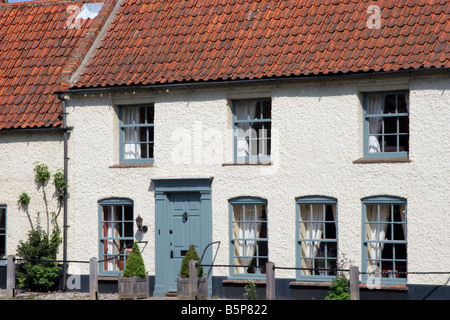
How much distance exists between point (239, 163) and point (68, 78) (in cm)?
492

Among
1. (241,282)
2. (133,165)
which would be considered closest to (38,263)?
(133,165)

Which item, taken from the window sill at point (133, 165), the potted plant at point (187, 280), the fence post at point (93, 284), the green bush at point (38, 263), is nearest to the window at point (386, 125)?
the potted plant at point (187, 280)

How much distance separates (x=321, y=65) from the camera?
→ 19.8 metres

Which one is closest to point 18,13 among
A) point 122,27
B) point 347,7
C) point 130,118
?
point 122,27

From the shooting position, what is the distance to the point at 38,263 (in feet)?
73.2

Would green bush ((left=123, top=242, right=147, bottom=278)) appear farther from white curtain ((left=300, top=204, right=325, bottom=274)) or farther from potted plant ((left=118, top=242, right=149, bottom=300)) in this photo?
white curtain ((left=300, top=204, right=325, bottom=274))

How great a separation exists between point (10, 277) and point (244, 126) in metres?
6.47

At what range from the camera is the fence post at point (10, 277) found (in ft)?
69.3

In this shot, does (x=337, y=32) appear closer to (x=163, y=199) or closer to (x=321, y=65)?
(x=321, y=65)

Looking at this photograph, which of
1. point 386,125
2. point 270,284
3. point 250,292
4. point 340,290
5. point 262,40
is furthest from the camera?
point 262,40

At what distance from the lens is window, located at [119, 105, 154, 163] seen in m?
22.1

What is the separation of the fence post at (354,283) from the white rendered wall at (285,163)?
159 cm

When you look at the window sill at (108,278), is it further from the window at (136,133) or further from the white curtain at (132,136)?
the white curtain at (132,136)

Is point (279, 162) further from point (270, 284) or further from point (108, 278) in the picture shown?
point (108, 278)
